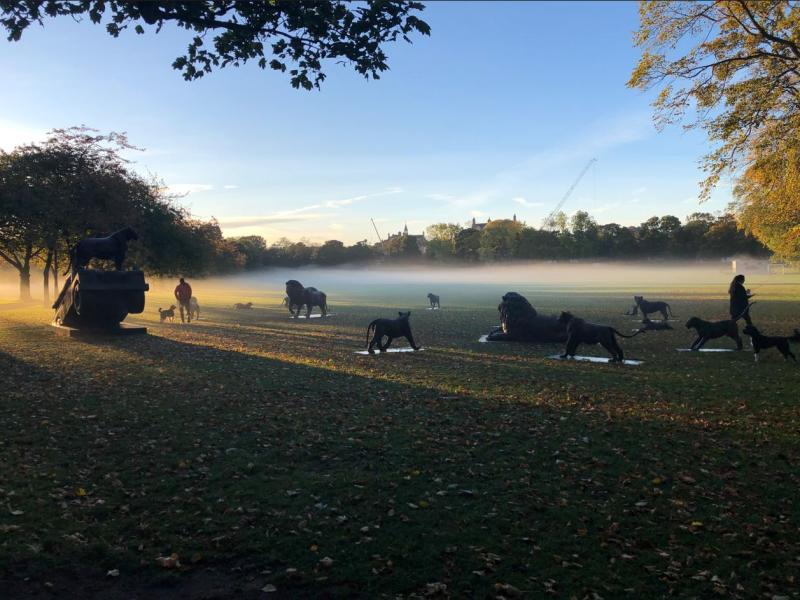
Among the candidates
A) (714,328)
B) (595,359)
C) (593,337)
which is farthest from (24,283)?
(714,328)

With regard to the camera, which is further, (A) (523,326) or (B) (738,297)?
(A) (523,326)

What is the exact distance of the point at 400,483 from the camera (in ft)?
22.6

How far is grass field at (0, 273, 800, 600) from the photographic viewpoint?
4836 mm

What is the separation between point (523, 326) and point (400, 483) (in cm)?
1369

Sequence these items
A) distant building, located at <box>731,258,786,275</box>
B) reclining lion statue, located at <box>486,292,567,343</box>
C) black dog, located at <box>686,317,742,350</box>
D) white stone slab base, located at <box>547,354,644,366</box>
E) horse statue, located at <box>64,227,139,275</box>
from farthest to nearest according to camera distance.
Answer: distant building, located at <box>731,258,786,275</box> < horse statue, located at <box>64,227,139,275</box> < reclining lion statue, located at <box>486,292,567,343</box> < black dog, located at <box>686,317,742,350</box> < white stone slab base, located at <box>547,354,644,366</box>

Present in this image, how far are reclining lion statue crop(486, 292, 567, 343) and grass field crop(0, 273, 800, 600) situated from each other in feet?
17.4

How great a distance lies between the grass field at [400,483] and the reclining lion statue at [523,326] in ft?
17.4

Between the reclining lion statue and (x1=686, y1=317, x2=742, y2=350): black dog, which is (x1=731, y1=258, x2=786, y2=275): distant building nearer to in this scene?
(x1=686, y1=317, x2=742, y2=350): black dog

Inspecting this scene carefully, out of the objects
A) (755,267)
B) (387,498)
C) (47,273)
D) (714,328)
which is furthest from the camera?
(755,267)

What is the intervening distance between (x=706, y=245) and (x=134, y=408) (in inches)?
4967

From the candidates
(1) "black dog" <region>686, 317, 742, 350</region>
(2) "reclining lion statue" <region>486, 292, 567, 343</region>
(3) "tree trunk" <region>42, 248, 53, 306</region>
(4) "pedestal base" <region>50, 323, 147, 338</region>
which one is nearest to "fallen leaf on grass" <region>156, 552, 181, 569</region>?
(1) "black dog" <region>686, 317, 742, 350</region>

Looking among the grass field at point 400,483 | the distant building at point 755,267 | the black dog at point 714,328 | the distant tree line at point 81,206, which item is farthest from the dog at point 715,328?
the distant building at point 755,267

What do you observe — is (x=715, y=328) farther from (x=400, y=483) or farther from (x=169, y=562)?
(x=169, y=562)

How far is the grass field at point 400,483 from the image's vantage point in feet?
15.9
